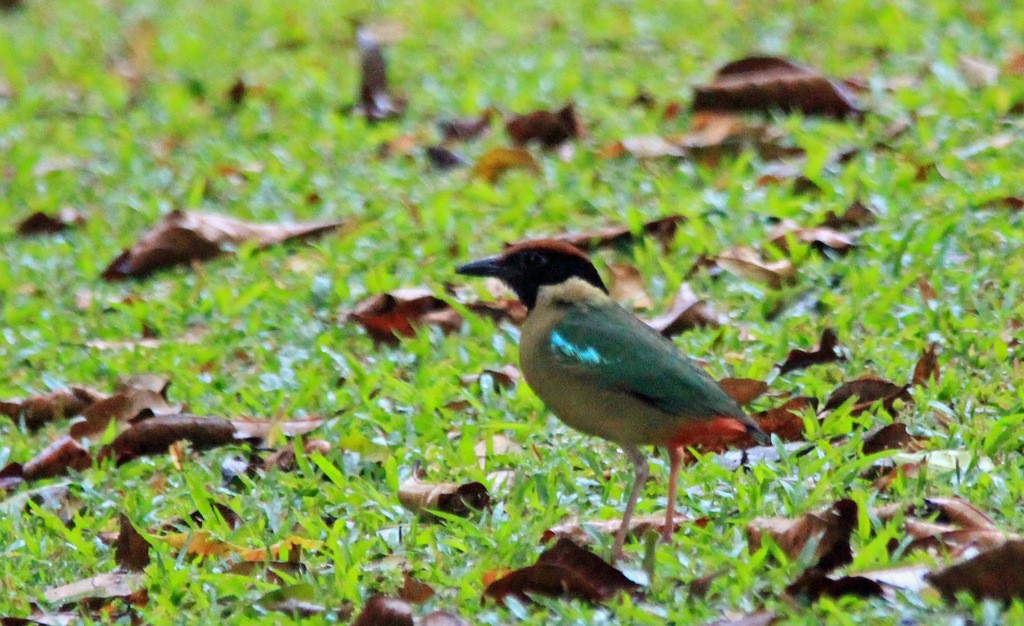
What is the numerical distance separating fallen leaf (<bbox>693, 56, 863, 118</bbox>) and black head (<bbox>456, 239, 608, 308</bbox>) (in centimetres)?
298

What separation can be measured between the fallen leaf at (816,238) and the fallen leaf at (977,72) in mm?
1754

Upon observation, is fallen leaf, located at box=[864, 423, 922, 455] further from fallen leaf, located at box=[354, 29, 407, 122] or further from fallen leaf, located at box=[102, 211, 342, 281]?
fallen leaf, located at box=[354, 29, 407, 122]

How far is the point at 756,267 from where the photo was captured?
A: 6.01m

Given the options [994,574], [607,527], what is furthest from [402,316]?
[994,574]

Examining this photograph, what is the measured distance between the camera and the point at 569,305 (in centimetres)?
465

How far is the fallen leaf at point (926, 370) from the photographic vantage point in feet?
16.7

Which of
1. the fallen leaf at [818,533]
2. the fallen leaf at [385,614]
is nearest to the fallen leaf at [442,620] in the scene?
the fallen leaf at [385,614]

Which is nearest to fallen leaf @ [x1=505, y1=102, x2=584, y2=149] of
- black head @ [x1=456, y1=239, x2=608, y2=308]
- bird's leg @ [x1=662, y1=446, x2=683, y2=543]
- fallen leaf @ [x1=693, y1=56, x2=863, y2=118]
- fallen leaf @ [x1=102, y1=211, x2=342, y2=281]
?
fallen leaf @ [x1=693, y1=56, x2=863, y2=118]

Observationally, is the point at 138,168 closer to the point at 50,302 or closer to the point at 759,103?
the point at 50,302

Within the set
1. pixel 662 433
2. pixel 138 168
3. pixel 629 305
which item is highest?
pixel 662 433

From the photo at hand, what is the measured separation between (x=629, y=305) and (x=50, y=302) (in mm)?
2346

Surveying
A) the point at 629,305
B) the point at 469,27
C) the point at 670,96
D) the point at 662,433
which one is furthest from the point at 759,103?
the point at 662,433

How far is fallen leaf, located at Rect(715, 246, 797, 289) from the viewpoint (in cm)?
597

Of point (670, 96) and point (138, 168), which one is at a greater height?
point (670, 96)
